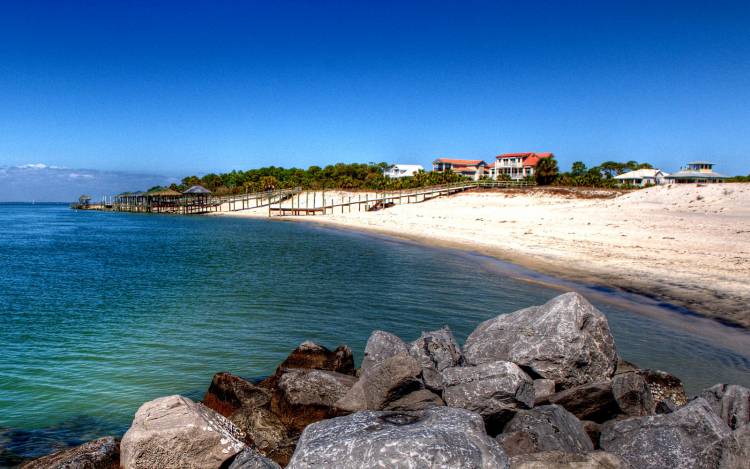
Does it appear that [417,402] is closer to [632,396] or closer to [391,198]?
[632,396]

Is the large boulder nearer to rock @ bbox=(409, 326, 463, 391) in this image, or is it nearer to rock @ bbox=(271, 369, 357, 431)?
rock @ bbox=(271, 369, 357, 431)

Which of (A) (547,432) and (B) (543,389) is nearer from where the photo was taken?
(A) (547,432)

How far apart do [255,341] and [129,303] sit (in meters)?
7.88

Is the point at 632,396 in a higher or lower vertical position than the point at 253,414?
higher

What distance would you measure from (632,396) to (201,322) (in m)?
12.2

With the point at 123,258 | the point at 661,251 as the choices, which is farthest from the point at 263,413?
the point at 123,258

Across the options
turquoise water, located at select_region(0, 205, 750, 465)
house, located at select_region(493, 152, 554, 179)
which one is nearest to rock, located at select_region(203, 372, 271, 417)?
turquoise water, located at select_region(0, 205, 750, 465)

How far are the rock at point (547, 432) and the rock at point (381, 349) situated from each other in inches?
123

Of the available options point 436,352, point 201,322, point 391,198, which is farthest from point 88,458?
point 391,198

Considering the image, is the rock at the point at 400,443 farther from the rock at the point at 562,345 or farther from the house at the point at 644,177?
the house at the point at 644,177

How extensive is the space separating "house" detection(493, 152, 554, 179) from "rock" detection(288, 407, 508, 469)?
128487 millimetres

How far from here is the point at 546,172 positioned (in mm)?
76625

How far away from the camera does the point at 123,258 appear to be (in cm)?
3328

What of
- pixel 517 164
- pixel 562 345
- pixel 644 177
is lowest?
pixel 562 345
